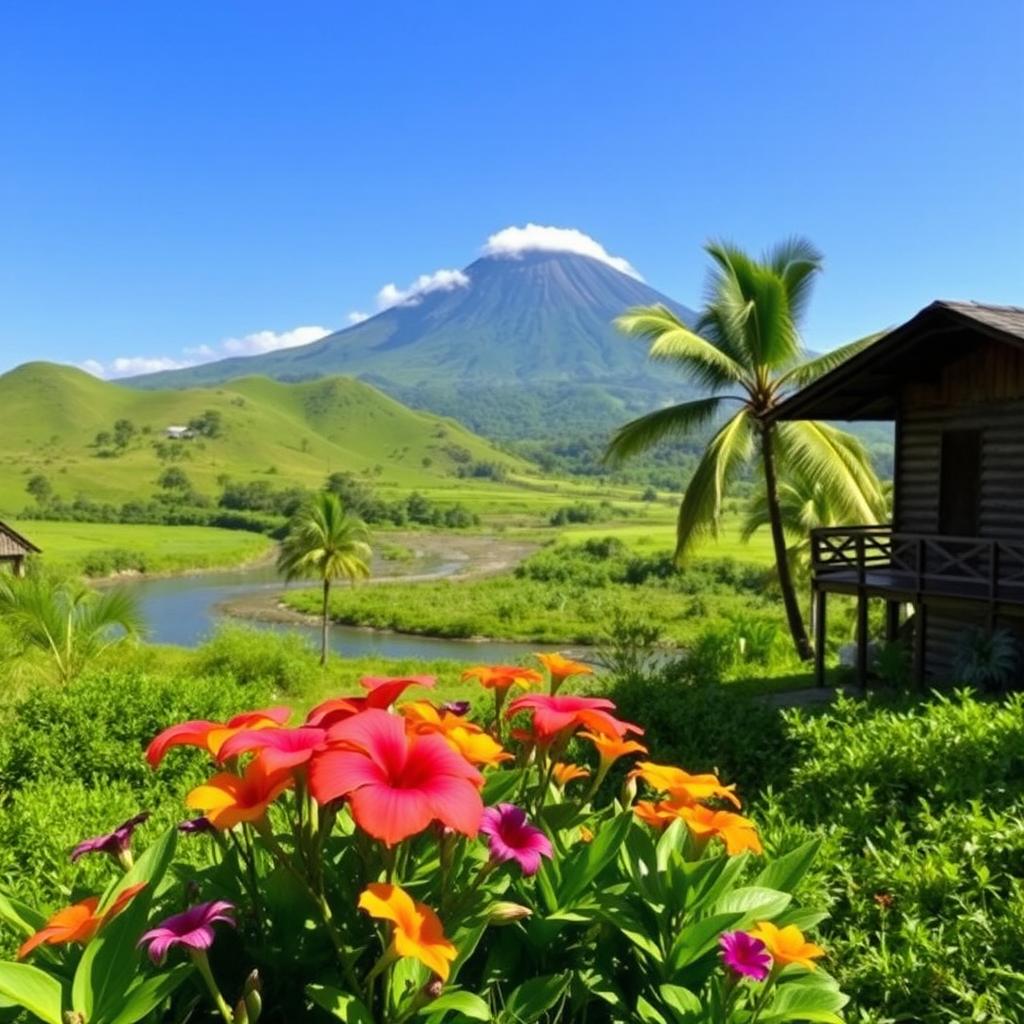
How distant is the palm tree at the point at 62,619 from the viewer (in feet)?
40.9

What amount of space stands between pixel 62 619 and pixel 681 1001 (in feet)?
39.7

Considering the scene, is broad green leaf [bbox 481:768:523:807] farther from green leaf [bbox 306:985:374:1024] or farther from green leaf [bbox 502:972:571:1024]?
green leaf [bbox 306:985:374:1024]

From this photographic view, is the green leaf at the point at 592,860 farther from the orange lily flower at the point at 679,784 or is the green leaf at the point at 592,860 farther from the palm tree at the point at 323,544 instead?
the palm tree at the point at 323,544

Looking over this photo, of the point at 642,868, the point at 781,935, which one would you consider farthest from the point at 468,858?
the point at 781,935

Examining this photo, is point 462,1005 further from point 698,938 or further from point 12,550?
point 12,550

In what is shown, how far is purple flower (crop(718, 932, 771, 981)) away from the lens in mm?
2178

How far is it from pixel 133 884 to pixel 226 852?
247 mm

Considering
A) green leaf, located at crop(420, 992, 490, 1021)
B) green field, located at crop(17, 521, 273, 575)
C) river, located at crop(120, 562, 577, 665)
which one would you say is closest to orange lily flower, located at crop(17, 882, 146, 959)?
green leaf, located at crop(420, 992, 490, 1021)

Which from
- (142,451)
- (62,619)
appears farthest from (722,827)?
(142,451)

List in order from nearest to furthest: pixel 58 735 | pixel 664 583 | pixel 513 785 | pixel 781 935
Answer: pixel 781 935 → pixel 513 785 → pixel 58 735 → pixel 664 583

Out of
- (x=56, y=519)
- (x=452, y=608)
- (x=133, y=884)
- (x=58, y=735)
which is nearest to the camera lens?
(x=133, y=884)

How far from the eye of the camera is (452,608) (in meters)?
53.5

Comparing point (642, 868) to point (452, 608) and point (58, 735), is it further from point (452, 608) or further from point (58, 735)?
point (452, 608)

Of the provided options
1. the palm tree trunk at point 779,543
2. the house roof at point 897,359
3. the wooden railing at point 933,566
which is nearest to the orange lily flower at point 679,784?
the house roof at point 897,359
